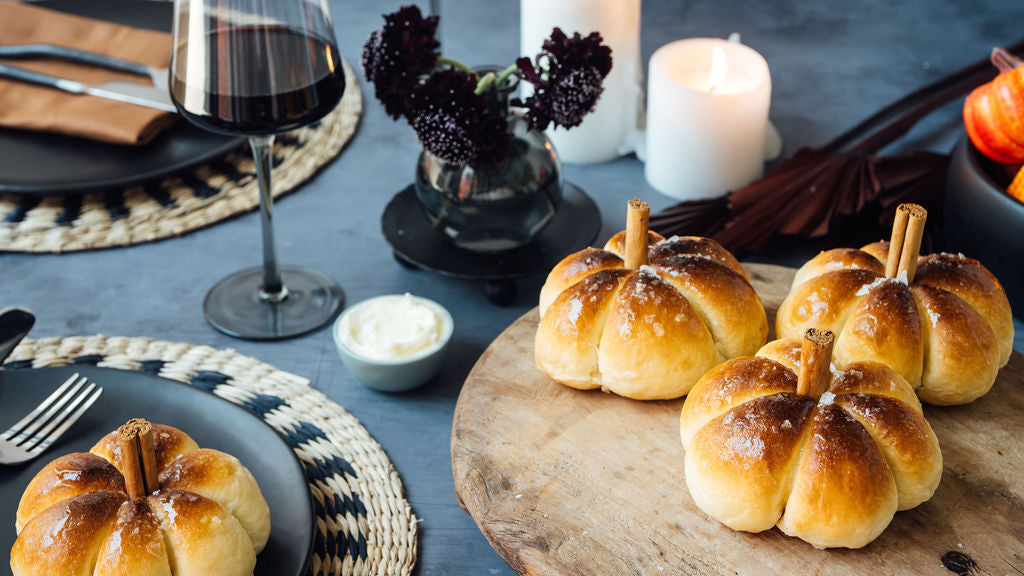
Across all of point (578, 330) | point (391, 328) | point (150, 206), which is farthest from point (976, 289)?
point (150, 206)

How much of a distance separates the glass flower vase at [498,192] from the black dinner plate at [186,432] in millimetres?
400

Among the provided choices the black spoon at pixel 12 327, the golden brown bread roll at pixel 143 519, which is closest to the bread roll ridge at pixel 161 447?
the golden brown bread roll at pixel 143 519

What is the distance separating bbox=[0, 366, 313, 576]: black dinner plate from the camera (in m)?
0.83

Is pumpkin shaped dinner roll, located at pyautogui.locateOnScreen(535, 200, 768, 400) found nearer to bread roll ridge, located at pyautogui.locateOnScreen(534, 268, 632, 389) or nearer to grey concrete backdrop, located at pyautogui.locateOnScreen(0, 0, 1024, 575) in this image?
bread roll ridge, located at pyautogui.locateOnScreen(534, 268, 632, 389)

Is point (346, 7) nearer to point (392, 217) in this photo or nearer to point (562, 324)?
point (392, 217)

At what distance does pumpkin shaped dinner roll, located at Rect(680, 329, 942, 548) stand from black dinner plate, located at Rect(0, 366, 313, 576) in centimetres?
35

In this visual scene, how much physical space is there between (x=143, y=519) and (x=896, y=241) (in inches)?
27.8

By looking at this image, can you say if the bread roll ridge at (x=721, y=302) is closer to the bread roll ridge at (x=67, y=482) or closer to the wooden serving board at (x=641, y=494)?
the wooden serving board at (x=641, y=494)

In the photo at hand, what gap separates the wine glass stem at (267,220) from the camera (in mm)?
1160

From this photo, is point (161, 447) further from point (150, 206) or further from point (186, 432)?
point (150, 206)

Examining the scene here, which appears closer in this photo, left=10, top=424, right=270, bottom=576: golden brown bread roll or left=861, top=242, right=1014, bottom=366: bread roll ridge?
left=10, top=424, right=270, bottom=576: golden brown bread roll

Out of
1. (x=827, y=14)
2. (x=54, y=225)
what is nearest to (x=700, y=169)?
(x=827, y=14)

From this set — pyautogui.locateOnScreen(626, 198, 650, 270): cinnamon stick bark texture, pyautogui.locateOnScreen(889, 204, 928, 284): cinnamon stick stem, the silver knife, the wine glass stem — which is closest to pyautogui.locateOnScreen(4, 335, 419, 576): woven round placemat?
the wine glass stem

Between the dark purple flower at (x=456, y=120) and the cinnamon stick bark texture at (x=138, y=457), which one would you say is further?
the dark purple flower at (x=456, y=120)
